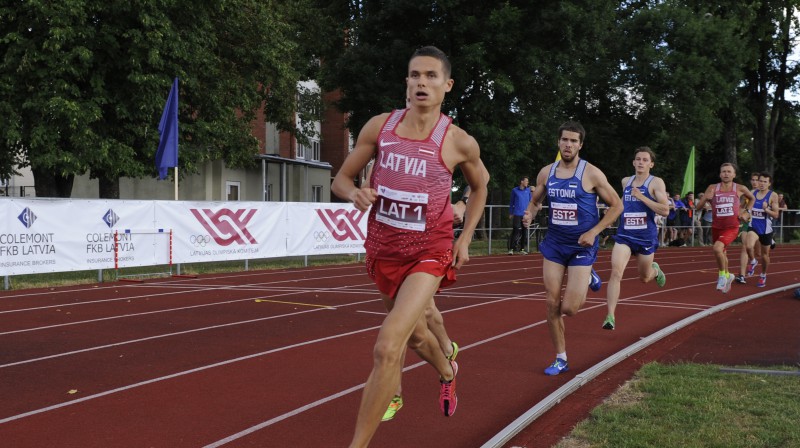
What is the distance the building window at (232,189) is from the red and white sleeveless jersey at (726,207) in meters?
25.2

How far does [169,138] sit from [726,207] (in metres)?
11.6

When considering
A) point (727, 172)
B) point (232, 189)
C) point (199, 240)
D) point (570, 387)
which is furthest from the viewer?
point (232, 189)

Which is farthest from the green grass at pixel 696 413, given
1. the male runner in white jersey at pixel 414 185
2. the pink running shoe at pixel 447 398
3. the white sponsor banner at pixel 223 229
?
the white sponsor banner at pixel 223 229

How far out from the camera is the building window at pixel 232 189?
35094 millimetres

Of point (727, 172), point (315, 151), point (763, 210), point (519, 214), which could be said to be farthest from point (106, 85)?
point (315, 151)

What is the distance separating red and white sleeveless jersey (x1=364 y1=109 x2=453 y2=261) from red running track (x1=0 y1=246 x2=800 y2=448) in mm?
1303

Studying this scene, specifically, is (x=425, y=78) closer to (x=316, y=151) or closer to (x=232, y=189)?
(x=232, y=189)

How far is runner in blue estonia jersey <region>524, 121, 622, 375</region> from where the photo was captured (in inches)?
269

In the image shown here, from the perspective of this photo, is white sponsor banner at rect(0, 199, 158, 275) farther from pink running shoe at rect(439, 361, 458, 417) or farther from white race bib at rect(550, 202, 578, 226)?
pink running shoe at rect(439, 361, 458, 417)

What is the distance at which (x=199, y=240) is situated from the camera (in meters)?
16.9

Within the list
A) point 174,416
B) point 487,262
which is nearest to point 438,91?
point 174,416

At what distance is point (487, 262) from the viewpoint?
66.9 ft

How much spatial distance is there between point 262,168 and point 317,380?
31.2 meters

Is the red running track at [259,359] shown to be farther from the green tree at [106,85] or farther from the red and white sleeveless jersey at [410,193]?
the green tree at [106,85]
